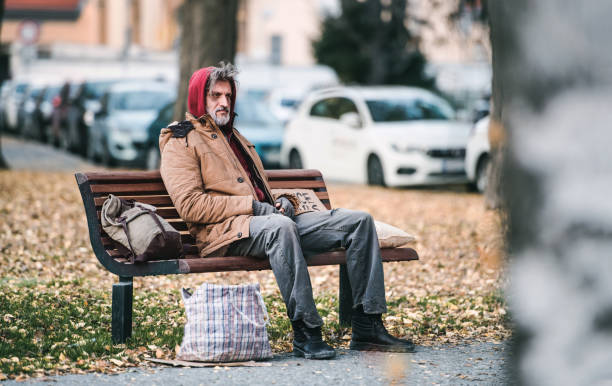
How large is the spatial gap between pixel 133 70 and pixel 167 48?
1007 centimetres

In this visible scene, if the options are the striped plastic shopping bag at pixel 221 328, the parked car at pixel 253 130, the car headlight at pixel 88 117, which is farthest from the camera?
the car headlight at pixel 88 117

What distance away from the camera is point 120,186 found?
5.38 m

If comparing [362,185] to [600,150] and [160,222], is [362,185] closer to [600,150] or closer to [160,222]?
[160,222]

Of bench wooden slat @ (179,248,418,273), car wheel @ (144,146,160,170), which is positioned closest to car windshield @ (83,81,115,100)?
car wheel @ (144,146,160,170)

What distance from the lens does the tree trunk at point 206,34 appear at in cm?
1272

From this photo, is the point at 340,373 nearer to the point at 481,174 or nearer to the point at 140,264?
the point at 140,264

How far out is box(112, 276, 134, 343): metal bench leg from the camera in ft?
16.1

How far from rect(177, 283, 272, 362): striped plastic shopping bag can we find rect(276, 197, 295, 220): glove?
67cm

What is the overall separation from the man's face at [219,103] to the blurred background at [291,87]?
196 cm

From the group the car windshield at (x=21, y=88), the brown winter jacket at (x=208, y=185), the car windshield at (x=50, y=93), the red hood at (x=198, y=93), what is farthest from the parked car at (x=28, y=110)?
the brown winter jacket at (x=208, y=185)

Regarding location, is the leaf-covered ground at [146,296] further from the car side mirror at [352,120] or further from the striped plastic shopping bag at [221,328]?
the car side mirror at [352,120]

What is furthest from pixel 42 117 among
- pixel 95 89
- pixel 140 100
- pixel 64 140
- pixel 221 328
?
pixel 221 328

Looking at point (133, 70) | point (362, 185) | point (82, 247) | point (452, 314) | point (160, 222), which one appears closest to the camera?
point (160, 222)

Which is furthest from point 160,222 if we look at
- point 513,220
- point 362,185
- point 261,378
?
point 362,185
